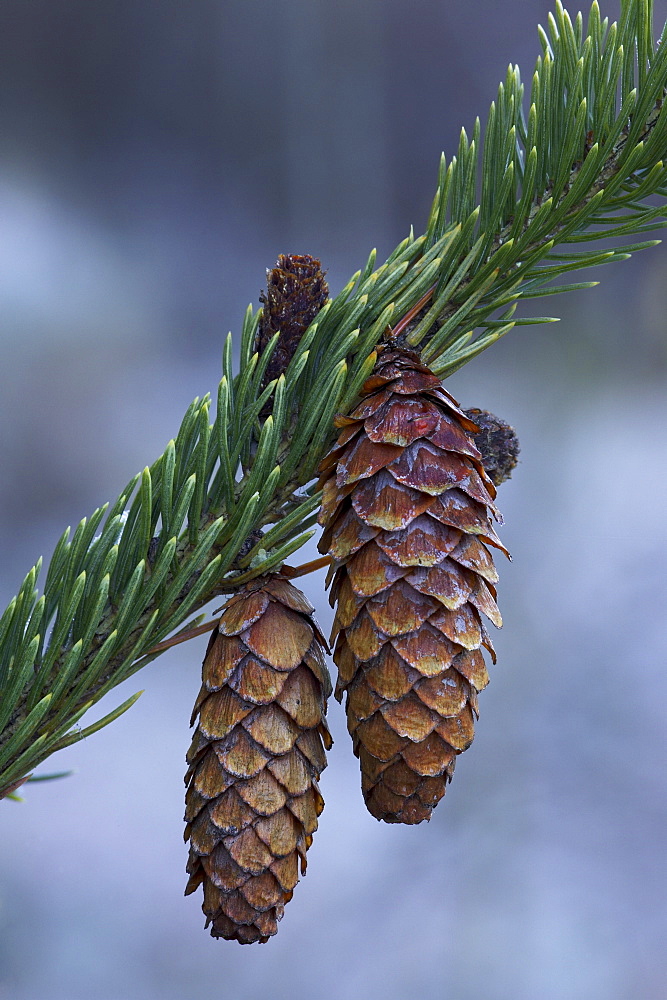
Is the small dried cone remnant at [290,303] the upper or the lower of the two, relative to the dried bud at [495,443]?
lower

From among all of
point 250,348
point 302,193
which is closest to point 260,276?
point 302,193

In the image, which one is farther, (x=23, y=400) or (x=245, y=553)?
(x=23, y=400)

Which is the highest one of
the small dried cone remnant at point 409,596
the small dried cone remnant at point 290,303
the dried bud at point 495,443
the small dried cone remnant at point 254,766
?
the dried bud at point 495,443

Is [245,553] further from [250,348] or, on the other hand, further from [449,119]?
[449,119]

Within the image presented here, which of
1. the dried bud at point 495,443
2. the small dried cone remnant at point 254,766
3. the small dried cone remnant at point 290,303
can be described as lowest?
the small dried cone remnant at point 254,766

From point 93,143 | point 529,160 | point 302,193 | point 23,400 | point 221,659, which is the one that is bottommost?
point 221,659
